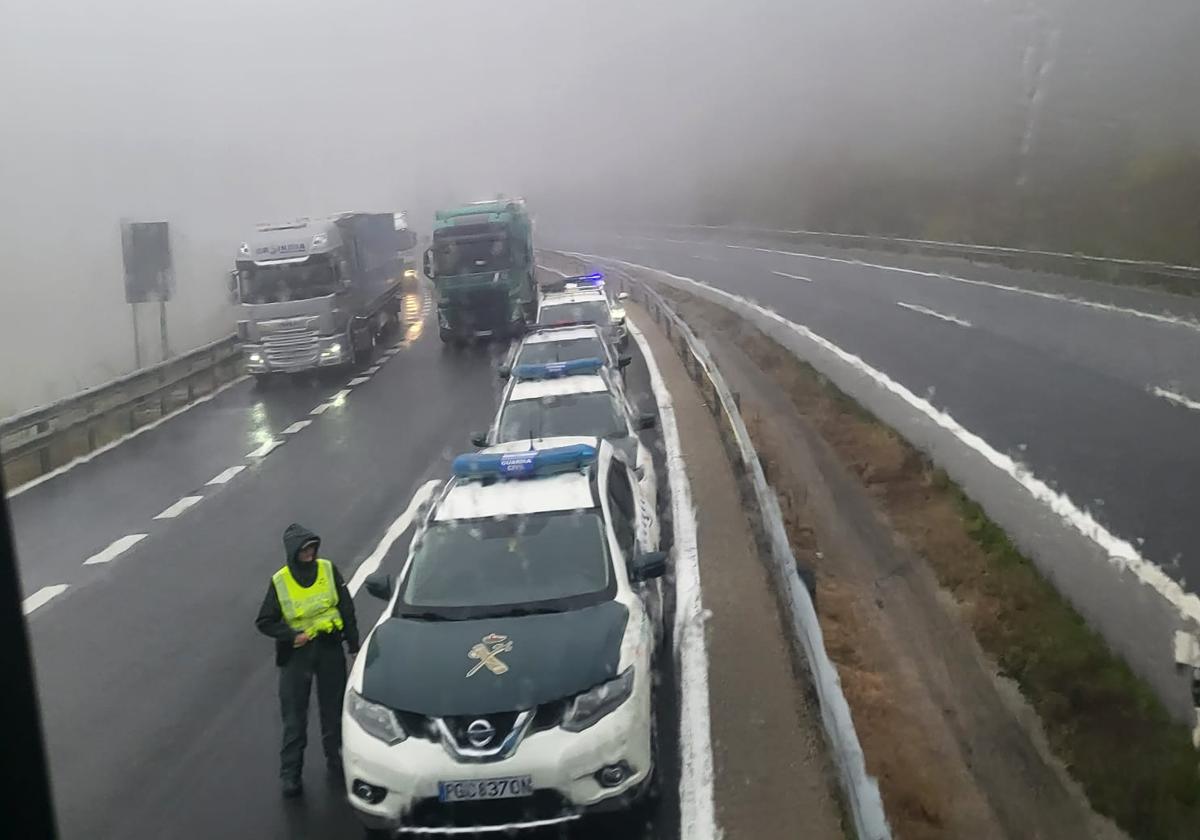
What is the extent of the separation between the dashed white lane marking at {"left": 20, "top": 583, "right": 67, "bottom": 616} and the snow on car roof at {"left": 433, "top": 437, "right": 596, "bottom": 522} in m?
5.09

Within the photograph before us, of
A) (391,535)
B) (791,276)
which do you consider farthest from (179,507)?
(791,276)

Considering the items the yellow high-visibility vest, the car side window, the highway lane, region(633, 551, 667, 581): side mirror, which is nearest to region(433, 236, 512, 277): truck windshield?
the highway lane

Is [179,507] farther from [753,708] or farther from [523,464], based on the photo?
[753,708]

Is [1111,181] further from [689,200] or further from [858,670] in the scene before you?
[689,200]

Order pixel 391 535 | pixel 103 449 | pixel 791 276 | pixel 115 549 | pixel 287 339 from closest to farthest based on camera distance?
pixel 391 535
pixel 115 549
pixel 103 449
pixel 287 339
pixel 791 276

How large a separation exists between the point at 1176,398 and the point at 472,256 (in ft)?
61.3

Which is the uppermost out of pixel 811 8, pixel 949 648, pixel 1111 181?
pixel 811 8

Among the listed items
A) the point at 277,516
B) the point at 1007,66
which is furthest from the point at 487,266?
the point at 1007,66

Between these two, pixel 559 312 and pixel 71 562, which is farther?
pixel 559 312

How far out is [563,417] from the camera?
12.7m

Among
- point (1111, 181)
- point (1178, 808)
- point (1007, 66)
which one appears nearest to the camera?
point (1178, 808)

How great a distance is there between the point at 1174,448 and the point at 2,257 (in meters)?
71.0

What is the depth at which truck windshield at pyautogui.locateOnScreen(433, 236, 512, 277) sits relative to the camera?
97.6 feet

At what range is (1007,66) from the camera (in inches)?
2072
